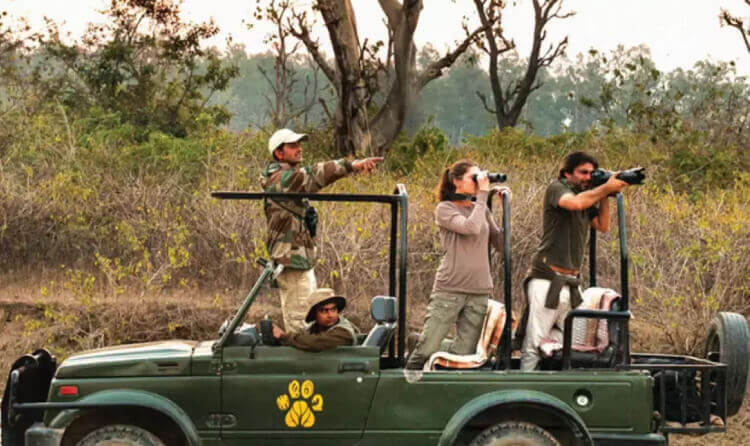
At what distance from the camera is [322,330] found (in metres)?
6.26

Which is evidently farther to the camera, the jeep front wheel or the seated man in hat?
the seated man in hat

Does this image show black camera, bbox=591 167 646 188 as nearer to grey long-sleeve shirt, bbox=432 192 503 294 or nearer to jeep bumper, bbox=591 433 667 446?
grey long-sleeve shirt, bbox=432 192 503 294

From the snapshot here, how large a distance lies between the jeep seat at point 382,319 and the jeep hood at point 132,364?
1035 millimetres

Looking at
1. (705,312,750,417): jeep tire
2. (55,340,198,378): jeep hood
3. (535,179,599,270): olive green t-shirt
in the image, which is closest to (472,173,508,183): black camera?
(535,179,599,270): olive green t-shirt

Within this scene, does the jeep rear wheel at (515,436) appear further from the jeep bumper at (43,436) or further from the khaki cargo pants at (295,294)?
the jeep bumper at (43,436)

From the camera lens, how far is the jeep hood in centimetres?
601

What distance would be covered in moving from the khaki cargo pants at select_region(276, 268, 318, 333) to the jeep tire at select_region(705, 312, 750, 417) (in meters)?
2.52

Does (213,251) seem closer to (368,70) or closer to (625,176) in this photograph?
(625,176)

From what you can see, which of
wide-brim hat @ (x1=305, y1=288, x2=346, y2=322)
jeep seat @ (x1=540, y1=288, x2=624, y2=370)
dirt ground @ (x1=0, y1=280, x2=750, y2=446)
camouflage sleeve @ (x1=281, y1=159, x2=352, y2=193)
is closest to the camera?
wide-brim hat @ (x1=305, y1=288, x2=346, y2=322)

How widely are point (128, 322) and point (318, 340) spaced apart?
6108mm

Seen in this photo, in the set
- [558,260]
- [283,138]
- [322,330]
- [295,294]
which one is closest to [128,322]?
[295,294]

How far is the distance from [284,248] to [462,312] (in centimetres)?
127

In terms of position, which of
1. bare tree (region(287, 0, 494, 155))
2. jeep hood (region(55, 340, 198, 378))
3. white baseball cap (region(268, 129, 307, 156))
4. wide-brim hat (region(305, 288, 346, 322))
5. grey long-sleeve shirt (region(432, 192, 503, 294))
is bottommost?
jeep hood (region(55, 340, 198, 378))

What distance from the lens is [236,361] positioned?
6.00 metres
